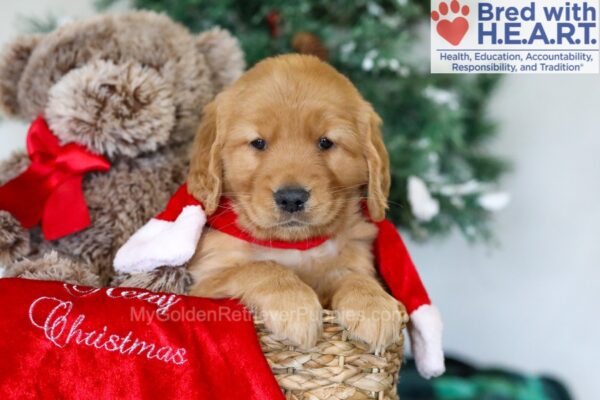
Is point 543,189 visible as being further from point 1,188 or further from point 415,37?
point 1,188

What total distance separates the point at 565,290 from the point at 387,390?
1.96m

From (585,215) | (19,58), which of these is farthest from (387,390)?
(585,215)

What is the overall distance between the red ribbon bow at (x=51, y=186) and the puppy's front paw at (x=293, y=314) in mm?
688

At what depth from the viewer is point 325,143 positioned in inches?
63.4

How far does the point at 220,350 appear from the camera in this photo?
1264 mm

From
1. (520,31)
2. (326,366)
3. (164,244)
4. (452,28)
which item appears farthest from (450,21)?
(326,366)

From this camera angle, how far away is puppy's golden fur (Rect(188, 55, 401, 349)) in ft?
4.93

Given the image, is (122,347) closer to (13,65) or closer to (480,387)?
(13,65)

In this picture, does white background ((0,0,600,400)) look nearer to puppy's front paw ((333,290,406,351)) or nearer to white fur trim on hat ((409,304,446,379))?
white fur trim on hat ((409,304,446,379))

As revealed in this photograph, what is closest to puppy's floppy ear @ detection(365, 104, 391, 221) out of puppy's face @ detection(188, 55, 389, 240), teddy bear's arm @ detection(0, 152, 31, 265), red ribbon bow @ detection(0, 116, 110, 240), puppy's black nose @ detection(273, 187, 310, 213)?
puppy's face @ detection(188, 55, 389, 240)

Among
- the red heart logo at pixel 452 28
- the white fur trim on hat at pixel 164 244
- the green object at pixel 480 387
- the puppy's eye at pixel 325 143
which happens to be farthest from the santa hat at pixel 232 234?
the green object at pixel 480 387

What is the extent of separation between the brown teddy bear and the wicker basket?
42 centimetres

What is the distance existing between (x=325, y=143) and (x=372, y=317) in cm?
48

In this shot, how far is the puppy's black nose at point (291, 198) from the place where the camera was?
1.47 meters
